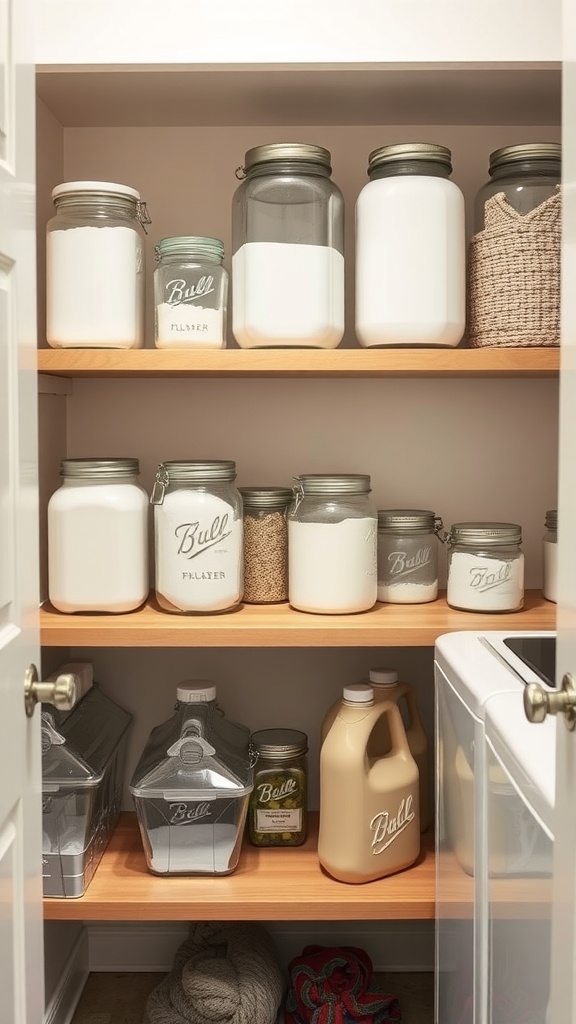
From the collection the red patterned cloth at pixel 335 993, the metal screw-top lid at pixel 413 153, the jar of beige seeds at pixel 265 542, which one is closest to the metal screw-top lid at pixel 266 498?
the jar of beige seeds at pixel 265 542

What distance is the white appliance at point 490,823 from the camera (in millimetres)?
909

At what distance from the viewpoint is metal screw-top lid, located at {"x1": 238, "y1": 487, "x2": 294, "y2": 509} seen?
1.65 meters

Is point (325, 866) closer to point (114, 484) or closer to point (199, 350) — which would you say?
point (114, 484)

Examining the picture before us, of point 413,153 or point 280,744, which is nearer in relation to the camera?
point 413,153

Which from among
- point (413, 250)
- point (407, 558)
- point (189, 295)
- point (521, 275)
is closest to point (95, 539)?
point (189, 295)

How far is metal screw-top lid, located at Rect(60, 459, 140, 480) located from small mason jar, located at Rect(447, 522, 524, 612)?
1.81ft

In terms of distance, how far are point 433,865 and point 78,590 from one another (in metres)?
0.73

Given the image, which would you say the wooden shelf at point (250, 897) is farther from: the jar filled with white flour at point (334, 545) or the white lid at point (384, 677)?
the jar filled with white flour at point (334, 545)

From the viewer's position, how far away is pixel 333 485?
61.8 inches

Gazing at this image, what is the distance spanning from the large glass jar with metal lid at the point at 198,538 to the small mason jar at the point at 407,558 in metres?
0.26

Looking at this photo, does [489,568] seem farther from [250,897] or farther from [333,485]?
[250,897]

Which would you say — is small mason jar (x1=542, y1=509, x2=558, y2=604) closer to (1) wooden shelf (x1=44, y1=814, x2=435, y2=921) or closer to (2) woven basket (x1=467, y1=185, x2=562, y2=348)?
(2) woven basket (x1=467, y1=185, x2=562, y2=348)

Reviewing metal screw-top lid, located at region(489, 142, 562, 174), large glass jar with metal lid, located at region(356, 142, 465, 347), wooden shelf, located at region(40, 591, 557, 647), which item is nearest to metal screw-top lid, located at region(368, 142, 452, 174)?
large glass jar with metal lid, located at region(356, 142, 465, 347)

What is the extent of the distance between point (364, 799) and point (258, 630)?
1.02ft
